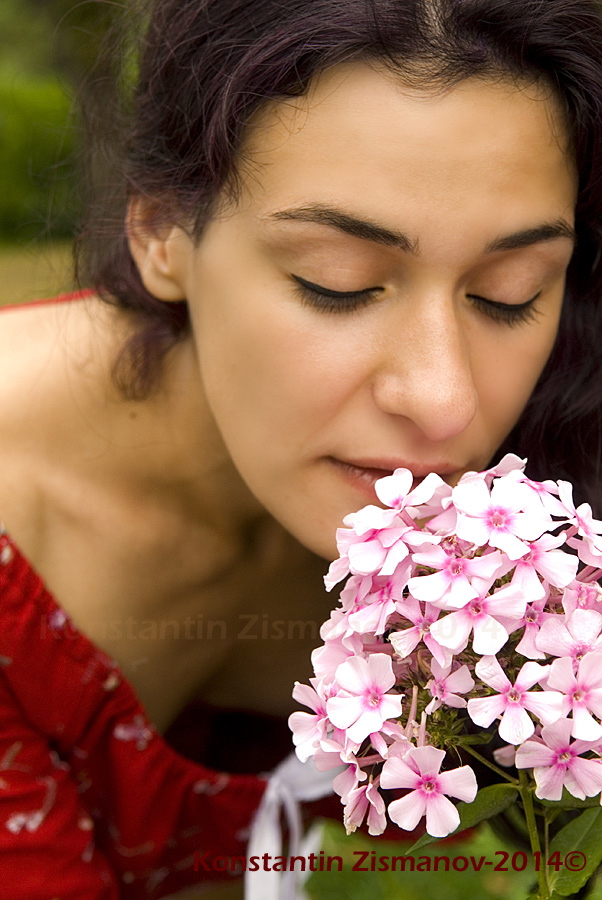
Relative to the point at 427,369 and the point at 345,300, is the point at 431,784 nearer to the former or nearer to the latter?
the point at 427,369

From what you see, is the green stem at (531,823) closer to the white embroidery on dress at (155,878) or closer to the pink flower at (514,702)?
the pink flower at (514,702)

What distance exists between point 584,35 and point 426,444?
2.41ft

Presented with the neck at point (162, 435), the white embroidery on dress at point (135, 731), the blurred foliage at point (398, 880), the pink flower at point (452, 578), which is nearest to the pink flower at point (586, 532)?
the pink flower at point (452, 578)

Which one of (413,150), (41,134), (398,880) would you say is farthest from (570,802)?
(41,134)

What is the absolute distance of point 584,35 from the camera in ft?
5.05

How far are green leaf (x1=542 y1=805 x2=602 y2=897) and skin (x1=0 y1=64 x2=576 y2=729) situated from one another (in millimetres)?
613

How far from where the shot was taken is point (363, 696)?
1006 mm

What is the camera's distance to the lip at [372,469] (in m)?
1.52

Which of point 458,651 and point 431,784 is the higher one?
point 458,651

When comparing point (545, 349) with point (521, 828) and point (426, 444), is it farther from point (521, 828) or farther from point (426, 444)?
point (521, 828)

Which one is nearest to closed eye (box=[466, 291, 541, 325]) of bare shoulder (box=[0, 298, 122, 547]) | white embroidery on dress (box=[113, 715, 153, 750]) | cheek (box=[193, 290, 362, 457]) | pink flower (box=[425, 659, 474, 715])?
cheek (box=[193, 290, 362, 457])

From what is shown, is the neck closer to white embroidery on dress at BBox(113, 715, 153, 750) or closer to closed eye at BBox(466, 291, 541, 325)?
white embroidery on dress at BBox(113, 715, 153, 750)

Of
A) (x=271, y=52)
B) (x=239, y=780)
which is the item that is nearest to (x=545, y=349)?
(x=271, y=52)

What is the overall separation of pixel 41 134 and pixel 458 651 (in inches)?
281
